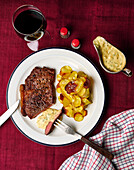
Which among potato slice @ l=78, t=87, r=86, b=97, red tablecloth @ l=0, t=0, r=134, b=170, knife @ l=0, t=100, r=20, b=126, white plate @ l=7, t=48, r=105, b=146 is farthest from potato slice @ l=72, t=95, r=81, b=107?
knife @ l=0, t=100, r=20, b=126

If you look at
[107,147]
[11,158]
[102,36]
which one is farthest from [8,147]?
[102,36]

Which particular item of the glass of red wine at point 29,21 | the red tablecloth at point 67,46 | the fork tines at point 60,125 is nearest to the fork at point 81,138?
the fork tines at point 60,125

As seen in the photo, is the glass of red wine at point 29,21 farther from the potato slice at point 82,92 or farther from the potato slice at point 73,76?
the potato slice at point 82,92

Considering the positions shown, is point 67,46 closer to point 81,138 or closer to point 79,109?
point 79,109

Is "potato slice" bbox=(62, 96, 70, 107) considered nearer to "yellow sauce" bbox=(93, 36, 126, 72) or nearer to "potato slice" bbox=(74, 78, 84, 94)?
"potato slice" bbox=(74, 78, 84, 94)

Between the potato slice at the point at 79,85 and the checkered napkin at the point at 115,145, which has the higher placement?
the potato slice at the point at 79,85
